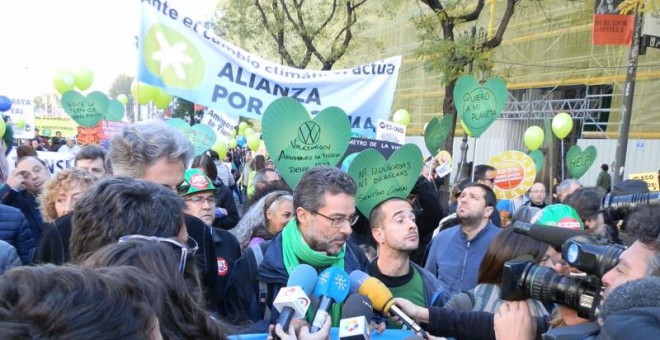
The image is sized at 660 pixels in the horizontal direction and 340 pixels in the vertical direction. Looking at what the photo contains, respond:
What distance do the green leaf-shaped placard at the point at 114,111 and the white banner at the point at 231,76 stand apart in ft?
17.5

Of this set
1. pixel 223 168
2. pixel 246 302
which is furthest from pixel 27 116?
pixel 246 302

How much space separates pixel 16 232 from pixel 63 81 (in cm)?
703

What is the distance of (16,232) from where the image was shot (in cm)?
298

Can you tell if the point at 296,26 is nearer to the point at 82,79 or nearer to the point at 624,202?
the point at 82,79

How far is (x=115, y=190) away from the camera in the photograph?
158cm

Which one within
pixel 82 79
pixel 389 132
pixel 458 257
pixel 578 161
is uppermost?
pixel 82 79

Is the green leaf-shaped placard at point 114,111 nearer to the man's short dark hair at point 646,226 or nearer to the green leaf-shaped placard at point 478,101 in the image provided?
the green leaf-shaped placard at point 478,101

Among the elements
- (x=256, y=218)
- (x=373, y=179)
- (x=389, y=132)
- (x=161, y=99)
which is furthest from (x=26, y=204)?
(x=161, y=99)

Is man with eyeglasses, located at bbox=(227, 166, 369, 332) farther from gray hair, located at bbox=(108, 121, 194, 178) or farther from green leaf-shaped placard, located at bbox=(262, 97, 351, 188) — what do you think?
green leaf-shaped placard, located at bbox=(262, 97, 351, 188)

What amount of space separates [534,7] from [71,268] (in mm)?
17165

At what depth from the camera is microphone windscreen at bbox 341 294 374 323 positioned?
5.52 feet

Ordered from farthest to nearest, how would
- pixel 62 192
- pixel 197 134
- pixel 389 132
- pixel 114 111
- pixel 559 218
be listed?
pixel 114 111 < pixel 389 132 < pixel 197 134 < pixel 62 192 < pixel 559 218

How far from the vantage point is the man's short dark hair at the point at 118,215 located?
59.6 inches

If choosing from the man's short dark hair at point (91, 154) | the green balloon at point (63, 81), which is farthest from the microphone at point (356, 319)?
the green balloon at point (63, 81)
